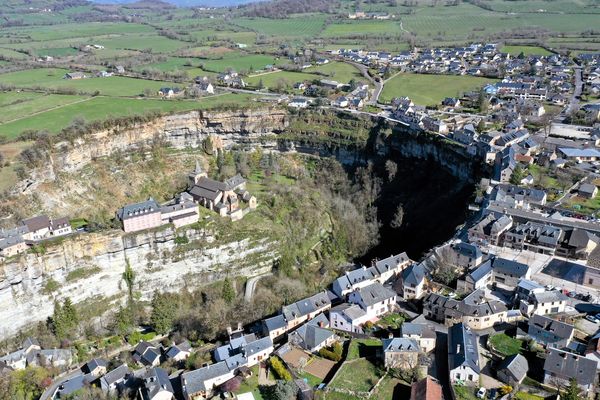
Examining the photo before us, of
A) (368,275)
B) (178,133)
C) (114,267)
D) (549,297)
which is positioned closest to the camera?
(549,297)

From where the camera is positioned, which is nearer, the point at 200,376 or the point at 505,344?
the point at 200,376

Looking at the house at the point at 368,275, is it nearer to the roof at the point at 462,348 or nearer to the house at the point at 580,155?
the roof at the point at 462,348

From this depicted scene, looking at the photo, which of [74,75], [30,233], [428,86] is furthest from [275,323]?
[74,75]

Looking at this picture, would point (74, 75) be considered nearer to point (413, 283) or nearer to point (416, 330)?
point (413, 283)

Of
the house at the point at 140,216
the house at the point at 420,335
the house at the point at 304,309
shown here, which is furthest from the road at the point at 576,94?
the house at the point at 140,216

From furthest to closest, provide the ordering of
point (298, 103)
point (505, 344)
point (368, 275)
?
point (298, 103)
point (368, 275)
point (505, 344)

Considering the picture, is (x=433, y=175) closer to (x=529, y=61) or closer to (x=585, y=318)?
(x=585, y=318)

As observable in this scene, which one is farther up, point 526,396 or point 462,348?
point 462,348
